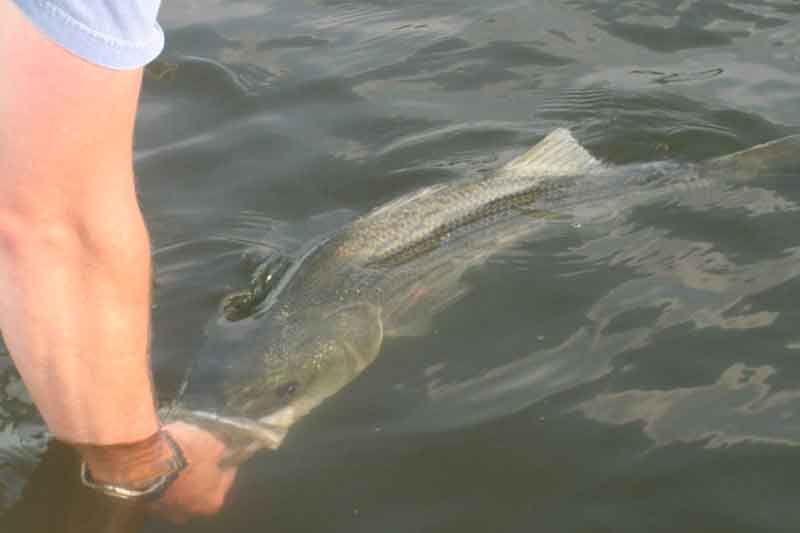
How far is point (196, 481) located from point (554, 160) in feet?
7.54

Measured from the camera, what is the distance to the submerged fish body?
3361mm

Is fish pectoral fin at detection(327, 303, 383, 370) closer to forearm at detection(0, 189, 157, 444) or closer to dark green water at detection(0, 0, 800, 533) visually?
dark green water at detection(0, 0, 800, 533)

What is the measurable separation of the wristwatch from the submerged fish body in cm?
22

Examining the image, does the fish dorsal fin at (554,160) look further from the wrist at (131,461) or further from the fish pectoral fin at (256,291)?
the wrist at (131,461)

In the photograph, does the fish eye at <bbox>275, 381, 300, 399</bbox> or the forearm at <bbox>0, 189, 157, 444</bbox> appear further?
the fish eye at <bbox>275, 381, 300, 399</bbox>

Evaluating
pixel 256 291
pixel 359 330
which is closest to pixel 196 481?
pixel 359 330

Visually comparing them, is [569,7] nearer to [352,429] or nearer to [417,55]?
[417,55]

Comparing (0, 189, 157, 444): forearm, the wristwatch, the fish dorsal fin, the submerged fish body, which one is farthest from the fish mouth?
the fish dorsal fin

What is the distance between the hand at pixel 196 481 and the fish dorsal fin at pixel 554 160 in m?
1.95

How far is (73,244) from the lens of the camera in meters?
2.37

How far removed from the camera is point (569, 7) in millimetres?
6523

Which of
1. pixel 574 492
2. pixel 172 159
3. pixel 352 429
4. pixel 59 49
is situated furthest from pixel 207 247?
pixel 59 49

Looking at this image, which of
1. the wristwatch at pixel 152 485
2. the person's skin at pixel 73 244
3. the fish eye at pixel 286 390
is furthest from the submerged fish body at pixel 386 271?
the person's skin at pixel 73 244

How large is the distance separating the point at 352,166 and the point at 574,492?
2.31 m
